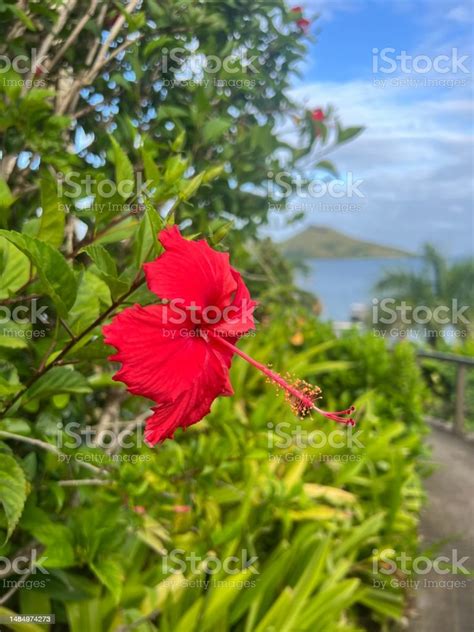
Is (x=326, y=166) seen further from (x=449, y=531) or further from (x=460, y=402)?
(x=460, y=402)

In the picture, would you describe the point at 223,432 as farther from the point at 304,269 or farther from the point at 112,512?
the point at 304,269

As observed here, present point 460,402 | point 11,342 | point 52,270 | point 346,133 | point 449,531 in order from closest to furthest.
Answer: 1. point 52,270
2. point 11,342
3. point 346,133
4. point 449,531
5. point 460,402

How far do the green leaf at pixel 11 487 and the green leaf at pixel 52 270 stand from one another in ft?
0.76

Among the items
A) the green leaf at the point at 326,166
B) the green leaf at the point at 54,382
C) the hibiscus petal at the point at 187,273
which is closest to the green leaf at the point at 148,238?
the hibiscus petal at the point at 187,273

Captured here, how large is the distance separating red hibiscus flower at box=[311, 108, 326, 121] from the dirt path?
2.19 metres

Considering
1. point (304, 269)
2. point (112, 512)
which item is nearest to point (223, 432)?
point (112, 512)

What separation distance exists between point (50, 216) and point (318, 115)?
1.25 m

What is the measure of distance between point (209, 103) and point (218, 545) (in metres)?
1.42

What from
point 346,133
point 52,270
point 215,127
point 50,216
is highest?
point 346,133

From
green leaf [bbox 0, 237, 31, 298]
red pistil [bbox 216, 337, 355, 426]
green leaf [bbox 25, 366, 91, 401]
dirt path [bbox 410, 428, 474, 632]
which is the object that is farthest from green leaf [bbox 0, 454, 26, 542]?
dirt path [bbox 410, 428, 474, 632]

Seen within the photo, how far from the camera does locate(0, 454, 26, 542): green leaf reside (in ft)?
2.59

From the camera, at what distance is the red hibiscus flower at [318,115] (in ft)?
6.26

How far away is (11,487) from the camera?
804 millimetres

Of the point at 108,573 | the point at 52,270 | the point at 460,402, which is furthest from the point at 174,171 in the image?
the point at 460,402
